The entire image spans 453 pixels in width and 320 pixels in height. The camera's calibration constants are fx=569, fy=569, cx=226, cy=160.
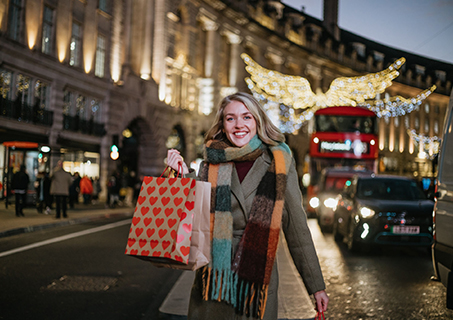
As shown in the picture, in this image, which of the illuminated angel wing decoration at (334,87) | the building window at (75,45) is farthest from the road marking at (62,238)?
the building window at (75,45)

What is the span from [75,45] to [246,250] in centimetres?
2923

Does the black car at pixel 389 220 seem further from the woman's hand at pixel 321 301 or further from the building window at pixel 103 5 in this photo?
the building window at pixel 103 5

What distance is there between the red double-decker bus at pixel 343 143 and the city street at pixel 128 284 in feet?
35.5

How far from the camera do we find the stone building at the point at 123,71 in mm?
24766

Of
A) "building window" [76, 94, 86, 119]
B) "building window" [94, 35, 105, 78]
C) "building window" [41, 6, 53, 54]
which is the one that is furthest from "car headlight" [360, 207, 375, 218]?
"building window" [94, 35, 105, 78]

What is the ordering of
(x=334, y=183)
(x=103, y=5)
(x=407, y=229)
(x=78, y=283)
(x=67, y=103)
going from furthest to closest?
(x=103, y=5), (x=67, y=103), (x=334, y=183), (x=407, y=229), (x=78, y=283)

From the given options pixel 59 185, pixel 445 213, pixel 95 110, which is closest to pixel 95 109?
pixel 95 110

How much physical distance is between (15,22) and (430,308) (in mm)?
22986

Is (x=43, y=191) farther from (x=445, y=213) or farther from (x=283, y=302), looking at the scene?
(x=445, y=213)

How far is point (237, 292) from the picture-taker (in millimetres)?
2762

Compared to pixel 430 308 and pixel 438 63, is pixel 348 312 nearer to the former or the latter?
pixel 430 308

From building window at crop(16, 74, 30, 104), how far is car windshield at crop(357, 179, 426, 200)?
56.1 ft

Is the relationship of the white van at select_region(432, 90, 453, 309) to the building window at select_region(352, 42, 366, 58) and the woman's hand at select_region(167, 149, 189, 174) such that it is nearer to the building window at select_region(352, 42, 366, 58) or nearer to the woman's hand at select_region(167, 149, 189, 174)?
the woman's hand at select_region(167, 149, 189, 174)

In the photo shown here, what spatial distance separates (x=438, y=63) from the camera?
83.7 meters
